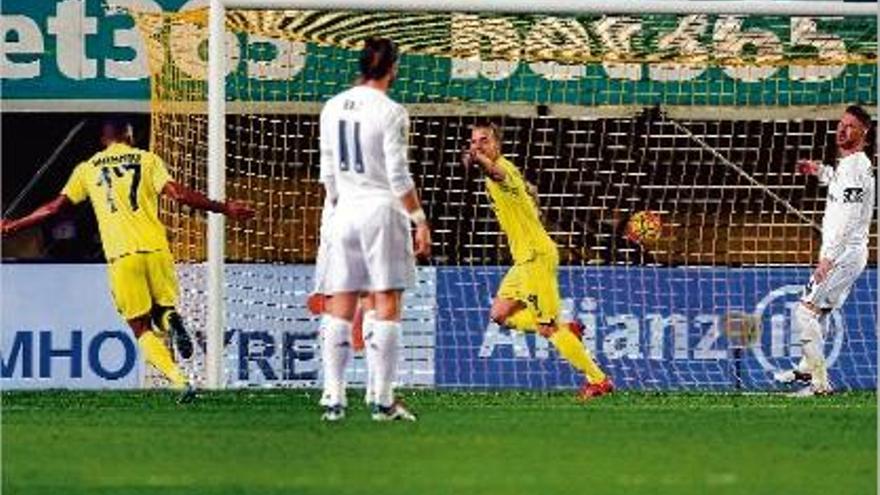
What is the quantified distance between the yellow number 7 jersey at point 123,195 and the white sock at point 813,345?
4295 millimetres

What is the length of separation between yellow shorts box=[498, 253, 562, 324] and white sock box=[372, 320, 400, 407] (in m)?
4.44

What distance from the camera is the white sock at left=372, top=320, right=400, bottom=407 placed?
1483cm

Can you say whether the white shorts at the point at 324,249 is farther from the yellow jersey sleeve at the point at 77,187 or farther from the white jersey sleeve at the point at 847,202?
the white jersey sleeve at the point at 847,202

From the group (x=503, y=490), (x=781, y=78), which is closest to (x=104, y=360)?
(x=781, y=78)

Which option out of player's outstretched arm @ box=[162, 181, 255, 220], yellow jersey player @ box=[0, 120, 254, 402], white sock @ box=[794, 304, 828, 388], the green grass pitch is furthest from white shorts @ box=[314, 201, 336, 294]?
white sock @ box=[794, 304, 828, 388]

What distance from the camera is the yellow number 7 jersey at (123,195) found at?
1827 cm

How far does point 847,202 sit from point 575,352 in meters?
2.01

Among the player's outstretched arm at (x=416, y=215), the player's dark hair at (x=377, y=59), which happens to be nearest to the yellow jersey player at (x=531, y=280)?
the player's dark hair at (x=377, y=59)

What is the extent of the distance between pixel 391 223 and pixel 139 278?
3.85 metres

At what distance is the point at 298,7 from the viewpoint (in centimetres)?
1964

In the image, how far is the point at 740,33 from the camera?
21.5 metres

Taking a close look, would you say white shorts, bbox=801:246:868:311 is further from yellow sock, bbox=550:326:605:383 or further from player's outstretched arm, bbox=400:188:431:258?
player's outstretched arm, bbox=400:188:431:258

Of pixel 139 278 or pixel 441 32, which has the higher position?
pixel 441 32

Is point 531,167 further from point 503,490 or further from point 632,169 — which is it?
point 503,490
